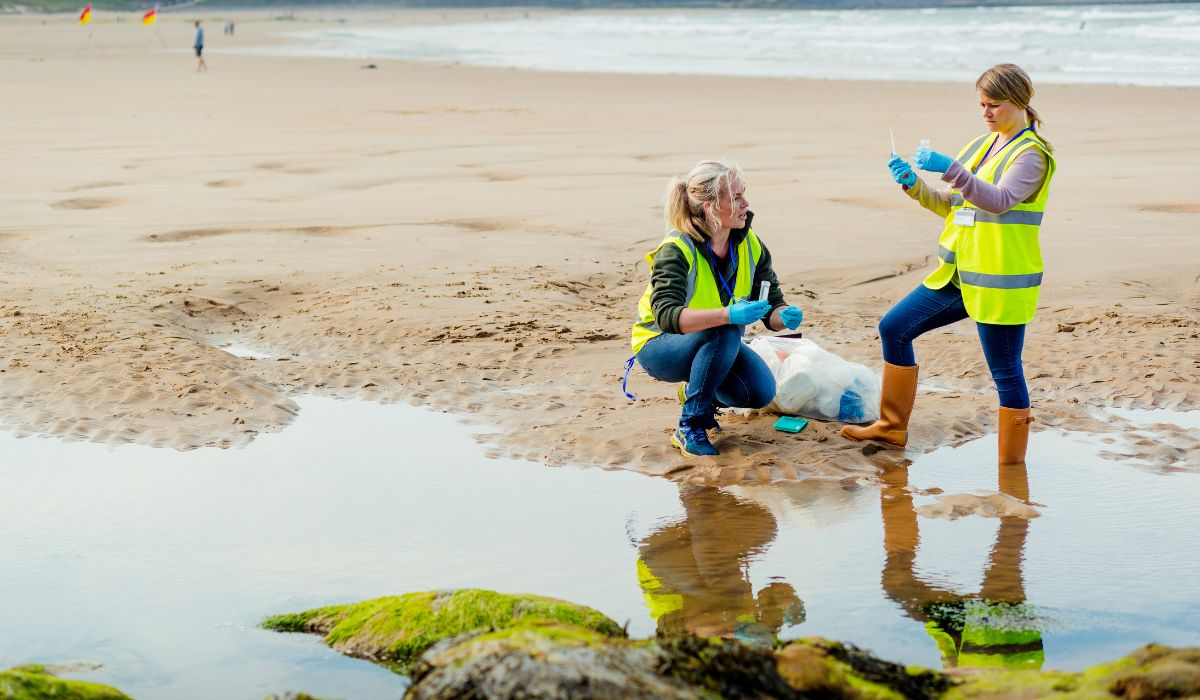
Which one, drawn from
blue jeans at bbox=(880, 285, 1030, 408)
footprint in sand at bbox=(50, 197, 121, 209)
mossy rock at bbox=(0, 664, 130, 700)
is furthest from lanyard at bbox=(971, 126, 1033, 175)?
footprint in sand at bbox=(50, 197, 121, 209)

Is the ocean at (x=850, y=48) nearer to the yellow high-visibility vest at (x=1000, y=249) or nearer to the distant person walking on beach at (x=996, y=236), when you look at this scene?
the distant person walking on beach at (x=996, y=236)

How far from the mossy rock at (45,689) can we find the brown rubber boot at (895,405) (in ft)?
11.8

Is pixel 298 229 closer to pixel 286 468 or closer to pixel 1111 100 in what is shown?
pixel 286 468

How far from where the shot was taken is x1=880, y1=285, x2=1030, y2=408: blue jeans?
17.6 ft

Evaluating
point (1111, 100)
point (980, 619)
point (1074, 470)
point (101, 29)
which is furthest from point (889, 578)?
point (101, 29)

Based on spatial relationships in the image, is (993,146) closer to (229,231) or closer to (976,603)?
(976,603)

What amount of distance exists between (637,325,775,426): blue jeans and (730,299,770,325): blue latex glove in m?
0.32

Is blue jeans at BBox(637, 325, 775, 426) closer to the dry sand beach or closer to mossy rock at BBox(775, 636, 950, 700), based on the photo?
the dry sand beach

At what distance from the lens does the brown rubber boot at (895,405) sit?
227 inches

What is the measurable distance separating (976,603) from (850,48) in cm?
4158

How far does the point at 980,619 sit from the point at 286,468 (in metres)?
3.03

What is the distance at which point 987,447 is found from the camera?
5863mm

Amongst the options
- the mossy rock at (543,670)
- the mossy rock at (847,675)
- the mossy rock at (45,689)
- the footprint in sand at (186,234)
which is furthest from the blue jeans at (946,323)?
the footprint in sand at (186,234)

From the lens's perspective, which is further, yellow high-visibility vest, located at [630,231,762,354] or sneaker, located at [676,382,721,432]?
sneaker, located at [676,382,721,432]
